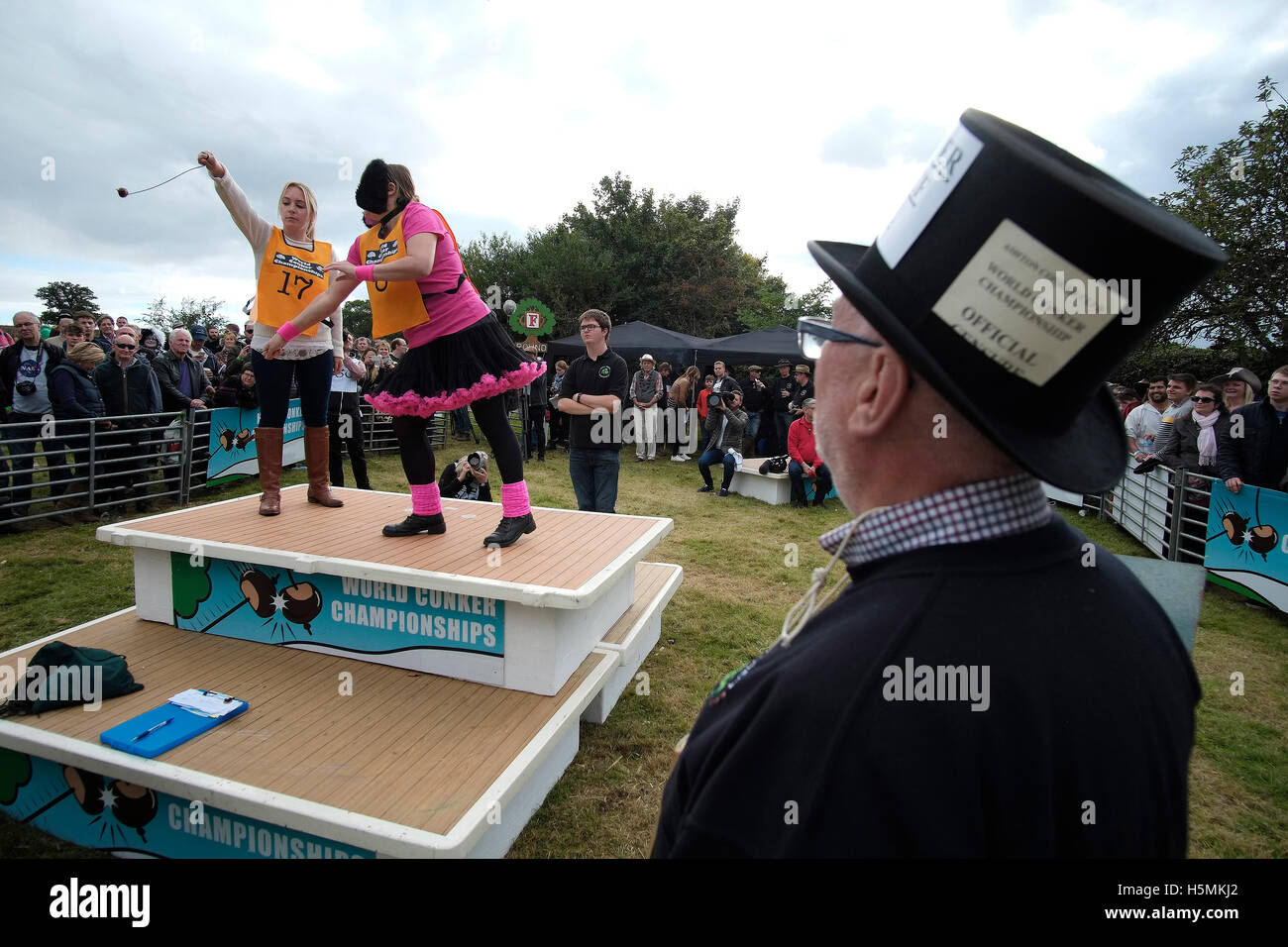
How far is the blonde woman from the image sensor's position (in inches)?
168

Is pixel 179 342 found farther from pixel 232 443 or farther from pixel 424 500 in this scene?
pixel 424 500

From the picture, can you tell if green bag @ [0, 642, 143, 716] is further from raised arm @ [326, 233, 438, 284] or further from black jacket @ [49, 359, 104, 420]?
black jacket @ [49, 359, 104, 420]

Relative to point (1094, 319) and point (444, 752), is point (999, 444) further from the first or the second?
point (444, 752)

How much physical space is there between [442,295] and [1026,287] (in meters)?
3.23

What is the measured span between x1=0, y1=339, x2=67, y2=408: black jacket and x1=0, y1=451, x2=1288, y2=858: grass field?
205 cm

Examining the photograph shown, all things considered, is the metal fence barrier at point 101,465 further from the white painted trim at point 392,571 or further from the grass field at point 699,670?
the white painted trim at point 392,571

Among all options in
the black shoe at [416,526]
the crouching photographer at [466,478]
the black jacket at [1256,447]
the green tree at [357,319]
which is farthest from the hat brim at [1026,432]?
the green tree at [357,319]

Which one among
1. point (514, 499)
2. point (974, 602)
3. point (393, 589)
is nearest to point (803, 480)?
point (514, 499)

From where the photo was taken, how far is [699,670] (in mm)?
4633

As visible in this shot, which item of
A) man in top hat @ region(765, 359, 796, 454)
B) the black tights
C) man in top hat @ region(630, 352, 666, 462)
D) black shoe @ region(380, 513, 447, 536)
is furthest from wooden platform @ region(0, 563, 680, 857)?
man in top hat @ region(765, 359, 796, 454)

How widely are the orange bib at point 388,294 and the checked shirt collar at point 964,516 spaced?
125 inches

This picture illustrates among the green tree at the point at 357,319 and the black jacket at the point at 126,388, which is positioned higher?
the green tree at the point at 357,319

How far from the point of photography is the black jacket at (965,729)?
31.5 inches

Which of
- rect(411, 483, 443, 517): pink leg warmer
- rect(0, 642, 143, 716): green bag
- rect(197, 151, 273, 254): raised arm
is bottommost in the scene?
rect(0, 642, 143, 716): green bag
